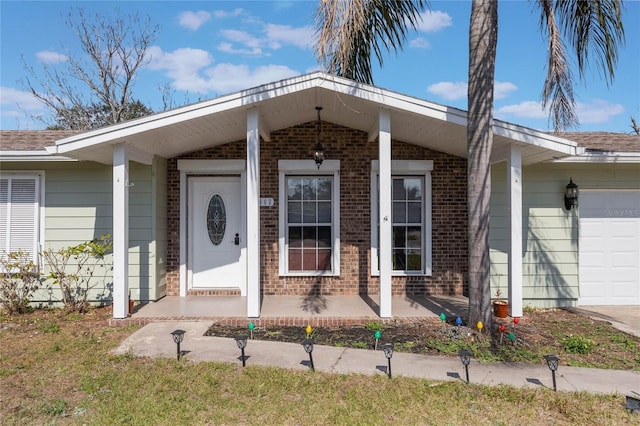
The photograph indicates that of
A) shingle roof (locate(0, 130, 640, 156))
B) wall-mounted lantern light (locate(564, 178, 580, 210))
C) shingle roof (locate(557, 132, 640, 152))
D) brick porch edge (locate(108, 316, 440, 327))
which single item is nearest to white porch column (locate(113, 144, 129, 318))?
brick porch edge (locate(108, 316, 440, 327))

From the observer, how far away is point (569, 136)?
30.8ft

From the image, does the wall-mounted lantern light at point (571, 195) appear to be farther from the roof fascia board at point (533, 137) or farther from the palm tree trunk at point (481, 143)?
the palm tree trunk at point (481, 143)

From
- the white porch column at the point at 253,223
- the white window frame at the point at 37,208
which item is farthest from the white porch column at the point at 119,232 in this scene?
the white window frame at the point at 37,208

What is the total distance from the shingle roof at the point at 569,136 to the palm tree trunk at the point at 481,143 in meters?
3.13

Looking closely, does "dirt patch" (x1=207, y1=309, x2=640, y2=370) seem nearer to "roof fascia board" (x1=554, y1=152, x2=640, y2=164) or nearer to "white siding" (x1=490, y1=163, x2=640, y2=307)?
"white siding" (x1=490, y1=163, x2=640, y2=307)

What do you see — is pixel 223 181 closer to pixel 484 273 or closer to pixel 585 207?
pixel 484 273

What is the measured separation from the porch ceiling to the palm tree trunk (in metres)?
0.44

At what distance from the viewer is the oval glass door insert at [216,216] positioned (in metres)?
8.29

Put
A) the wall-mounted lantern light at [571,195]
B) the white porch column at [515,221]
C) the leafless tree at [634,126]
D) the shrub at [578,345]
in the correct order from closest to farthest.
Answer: the shrub at [578,345], the white porch column at [515,221], the wall-mounted lantern light at [571,195], the leafless tree at [634,126]

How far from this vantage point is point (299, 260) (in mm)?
8258

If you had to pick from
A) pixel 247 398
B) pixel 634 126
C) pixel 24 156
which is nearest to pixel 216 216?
pixel 24 156

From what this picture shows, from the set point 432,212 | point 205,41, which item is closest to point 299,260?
point 432,212

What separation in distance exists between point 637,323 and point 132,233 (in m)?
8.17

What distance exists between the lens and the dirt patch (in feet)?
16.5
